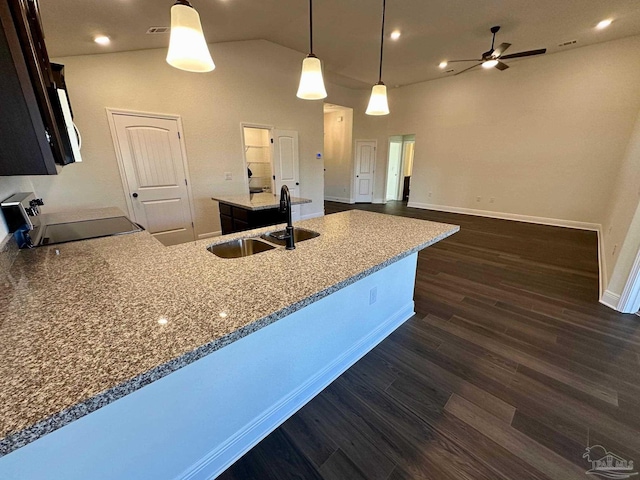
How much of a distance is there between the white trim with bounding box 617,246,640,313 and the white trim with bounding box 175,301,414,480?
7.40ft

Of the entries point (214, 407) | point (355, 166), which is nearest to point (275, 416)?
point (214, 407)

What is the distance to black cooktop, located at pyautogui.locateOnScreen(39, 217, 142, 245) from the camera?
1727mm

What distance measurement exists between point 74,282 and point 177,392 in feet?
2.14

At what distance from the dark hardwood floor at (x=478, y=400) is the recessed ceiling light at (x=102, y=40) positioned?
13.9ft

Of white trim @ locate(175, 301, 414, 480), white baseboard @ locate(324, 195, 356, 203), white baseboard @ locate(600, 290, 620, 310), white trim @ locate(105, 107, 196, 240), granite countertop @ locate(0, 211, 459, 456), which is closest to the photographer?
granite countertop @ locate(0, 211, 459, 456)

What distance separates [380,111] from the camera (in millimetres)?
2211

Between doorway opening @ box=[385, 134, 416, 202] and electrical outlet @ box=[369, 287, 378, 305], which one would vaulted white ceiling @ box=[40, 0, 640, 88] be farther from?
electrical outlet @ box=[369, 287, 378, 305]

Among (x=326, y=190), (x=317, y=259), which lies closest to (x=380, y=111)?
(x=317, y=259)

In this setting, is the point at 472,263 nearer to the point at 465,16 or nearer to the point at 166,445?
the point at 465,16

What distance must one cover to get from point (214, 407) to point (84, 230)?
174 cm

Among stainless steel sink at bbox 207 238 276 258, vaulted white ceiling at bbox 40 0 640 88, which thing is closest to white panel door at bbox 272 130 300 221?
vaulted white ceiling at bbox 40 0 640 88

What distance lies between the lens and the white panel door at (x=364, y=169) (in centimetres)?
808

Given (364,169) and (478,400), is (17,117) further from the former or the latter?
(364,169)

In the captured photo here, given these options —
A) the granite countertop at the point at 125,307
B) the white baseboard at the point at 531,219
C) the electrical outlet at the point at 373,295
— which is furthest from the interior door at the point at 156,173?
the white baseboard at the point at 531,219
